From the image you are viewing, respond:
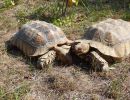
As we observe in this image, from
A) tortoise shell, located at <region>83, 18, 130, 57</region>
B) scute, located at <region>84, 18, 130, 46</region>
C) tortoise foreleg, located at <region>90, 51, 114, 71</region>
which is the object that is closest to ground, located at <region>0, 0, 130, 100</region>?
tortoise foreleg, located at <region>90, 51, 114, 71</region>

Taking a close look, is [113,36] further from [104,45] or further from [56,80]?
[56,80]

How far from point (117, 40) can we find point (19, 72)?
1766 mm

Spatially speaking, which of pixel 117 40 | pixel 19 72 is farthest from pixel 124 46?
pixel 19 72

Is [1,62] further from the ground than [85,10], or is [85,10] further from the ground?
[85,10]

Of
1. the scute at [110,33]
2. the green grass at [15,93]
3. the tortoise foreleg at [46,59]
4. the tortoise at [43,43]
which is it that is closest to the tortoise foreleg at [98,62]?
the scute at [110,33]

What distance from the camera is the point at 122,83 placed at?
6184 mm

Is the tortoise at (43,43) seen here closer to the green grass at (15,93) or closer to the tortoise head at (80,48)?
A: the tortoise head at (80,48)

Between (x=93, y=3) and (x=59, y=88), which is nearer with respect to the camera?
(x=59, y=88)

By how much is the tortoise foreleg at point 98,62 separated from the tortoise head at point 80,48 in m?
0.13

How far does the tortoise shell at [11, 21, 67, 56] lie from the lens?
6.76m

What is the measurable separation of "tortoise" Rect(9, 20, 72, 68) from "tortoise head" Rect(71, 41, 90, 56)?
0.21 metres

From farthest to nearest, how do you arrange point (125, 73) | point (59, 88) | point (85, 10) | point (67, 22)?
point (85, 10) → point (67, 22) → point (125, 73) → point (59, 88)

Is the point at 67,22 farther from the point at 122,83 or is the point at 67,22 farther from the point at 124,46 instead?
the point at 122,83

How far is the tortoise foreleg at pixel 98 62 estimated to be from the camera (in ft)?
21.1
